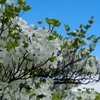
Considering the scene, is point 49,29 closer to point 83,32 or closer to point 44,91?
point 44,91

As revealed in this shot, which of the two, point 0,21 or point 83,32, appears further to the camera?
point 83,32

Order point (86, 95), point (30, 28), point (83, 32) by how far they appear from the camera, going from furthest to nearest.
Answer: point (83, 32)
point (86, 95)
point (30, 28)

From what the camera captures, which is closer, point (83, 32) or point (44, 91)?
point (44, 91)

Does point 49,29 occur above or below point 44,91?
above

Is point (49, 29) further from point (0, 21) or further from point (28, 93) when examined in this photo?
point (28, 93)

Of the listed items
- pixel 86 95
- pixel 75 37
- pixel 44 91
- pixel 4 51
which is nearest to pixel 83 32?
pixel 75 37

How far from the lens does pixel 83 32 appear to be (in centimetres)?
918

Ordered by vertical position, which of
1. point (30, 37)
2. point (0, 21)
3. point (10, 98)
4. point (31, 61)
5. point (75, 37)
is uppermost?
point (75, 37)

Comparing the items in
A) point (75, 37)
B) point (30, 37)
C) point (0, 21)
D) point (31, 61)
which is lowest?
point (31, 61)

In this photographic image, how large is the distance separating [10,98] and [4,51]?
0.76 meters

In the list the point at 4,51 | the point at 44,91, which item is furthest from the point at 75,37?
the point at 4,51

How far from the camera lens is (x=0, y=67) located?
13.3 feet

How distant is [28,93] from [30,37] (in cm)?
93

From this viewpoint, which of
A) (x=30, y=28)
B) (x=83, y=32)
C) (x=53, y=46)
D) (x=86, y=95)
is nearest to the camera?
(x=53, y=46)
